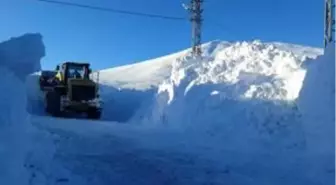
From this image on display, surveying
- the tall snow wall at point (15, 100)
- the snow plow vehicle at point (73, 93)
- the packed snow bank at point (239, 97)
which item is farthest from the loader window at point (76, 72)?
the tall snow wall at point (15, 100)

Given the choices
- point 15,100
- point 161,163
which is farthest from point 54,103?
point 15,100

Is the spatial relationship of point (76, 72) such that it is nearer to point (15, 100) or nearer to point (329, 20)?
point (329, 20)

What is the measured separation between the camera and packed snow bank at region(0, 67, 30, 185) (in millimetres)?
7134

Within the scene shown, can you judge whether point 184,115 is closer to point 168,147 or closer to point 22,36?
point 168,147

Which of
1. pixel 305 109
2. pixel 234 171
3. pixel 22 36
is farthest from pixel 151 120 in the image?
pixel 22 36

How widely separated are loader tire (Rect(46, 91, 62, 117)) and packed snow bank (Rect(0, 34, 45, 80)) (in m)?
16.3

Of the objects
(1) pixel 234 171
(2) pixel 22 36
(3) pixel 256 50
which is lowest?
(1) pixel 234 171

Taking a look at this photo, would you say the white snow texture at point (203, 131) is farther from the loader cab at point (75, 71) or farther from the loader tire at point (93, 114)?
the loader cab at point (75, 71)

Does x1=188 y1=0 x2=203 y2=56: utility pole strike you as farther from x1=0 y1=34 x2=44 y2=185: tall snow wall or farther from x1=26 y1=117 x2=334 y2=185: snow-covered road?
x1=0 y1=34 x2=44 y2=185: tall snow wall

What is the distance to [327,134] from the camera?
45.2 feet

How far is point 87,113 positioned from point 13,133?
1720cm

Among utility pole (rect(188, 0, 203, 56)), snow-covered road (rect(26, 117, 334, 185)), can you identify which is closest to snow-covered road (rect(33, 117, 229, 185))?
snow-covered road (rect(26, 117, 334, 185))

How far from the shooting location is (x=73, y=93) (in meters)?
23.6

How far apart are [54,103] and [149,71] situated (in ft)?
73.7
